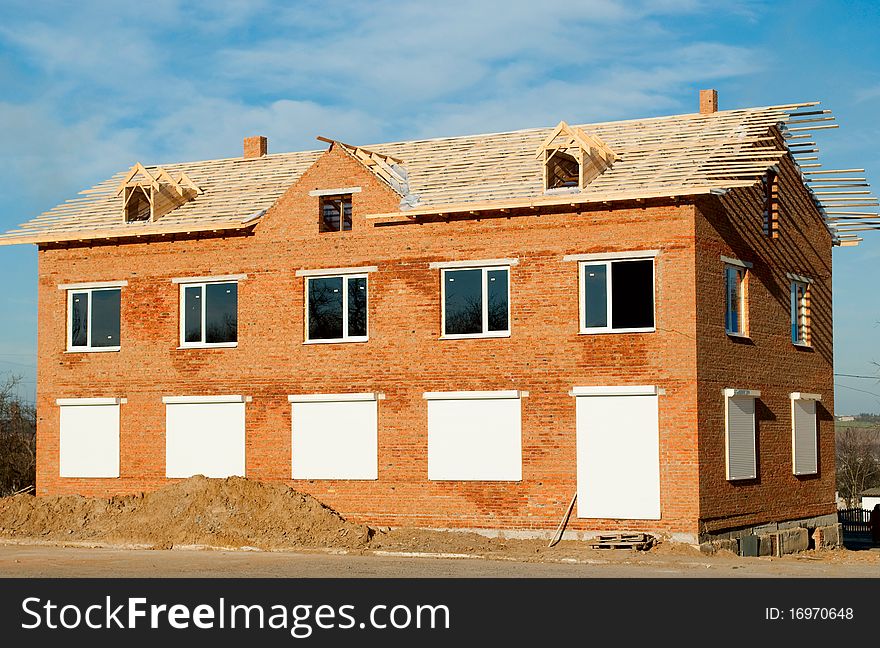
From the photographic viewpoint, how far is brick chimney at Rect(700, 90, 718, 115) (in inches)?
1367

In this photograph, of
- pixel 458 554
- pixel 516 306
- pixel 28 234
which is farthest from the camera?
pixel 28 234

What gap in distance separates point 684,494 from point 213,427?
40.6 ft

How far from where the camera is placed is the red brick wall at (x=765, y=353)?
97.3ft

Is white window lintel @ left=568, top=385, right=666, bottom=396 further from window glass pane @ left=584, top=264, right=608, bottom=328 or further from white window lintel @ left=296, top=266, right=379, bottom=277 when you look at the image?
white window lintel @ left=296, top=266, right=379, bottom=277

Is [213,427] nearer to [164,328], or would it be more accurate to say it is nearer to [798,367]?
[164,328]

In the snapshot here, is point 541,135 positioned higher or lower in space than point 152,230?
higher

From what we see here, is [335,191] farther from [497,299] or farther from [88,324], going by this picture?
[88,324]

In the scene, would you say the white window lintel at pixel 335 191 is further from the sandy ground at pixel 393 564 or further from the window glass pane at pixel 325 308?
the sandy ground at pixel 393 564

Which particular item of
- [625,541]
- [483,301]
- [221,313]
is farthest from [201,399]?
[625,541]

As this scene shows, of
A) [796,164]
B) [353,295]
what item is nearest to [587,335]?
[353,295]

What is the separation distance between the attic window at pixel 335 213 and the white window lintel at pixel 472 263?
2.97 meters

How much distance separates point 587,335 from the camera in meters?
30.1

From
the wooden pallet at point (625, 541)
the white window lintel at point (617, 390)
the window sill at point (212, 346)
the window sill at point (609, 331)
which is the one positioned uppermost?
the window sill at point (609, 331)

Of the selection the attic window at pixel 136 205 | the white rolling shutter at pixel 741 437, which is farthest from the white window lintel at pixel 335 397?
the white rolling shutter at pixel 741 437
